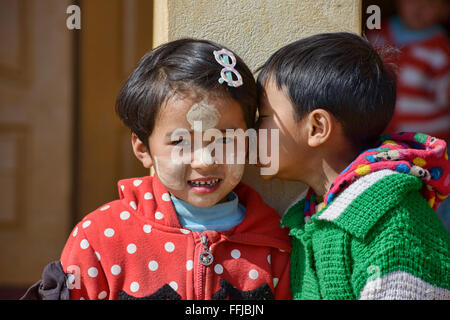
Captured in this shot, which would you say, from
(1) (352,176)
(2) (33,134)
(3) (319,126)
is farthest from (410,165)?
(2) (33,134)

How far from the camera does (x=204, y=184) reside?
1.63m

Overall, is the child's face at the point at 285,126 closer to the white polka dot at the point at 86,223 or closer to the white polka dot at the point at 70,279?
the white polka dot at the point at 86,223

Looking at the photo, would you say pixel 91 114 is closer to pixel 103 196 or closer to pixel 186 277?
pixel 103 196

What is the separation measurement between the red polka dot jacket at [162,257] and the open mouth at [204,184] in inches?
4.2

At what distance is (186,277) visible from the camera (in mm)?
1581

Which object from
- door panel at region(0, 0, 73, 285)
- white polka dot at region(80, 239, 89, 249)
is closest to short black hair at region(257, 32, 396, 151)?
white polka dot at region(80, 239, 89, 249)

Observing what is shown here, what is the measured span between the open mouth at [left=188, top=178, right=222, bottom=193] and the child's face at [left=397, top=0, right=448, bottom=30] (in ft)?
7.86

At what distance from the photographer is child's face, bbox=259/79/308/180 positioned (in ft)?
5.60

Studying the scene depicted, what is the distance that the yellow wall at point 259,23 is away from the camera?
188 centimetres

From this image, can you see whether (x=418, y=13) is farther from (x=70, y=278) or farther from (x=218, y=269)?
(x=70, y=278)

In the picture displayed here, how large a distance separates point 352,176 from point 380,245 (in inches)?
8.6
